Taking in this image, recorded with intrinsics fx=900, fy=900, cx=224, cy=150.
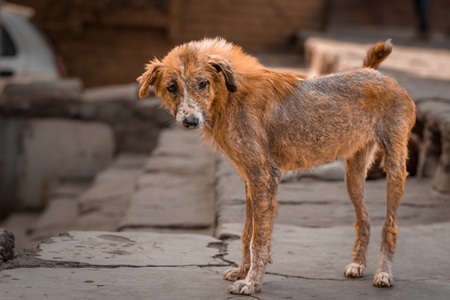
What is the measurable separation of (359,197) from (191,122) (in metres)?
1.29

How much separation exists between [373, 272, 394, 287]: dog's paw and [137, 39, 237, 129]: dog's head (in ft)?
3.96

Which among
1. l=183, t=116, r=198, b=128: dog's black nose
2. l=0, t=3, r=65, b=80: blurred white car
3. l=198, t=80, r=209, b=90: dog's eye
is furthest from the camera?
l=0, t=3, r=65, b=80: blurred white car

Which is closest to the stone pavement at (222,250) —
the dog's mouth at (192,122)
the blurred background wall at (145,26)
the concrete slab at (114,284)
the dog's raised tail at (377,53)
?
the concrete slab at (114,284)

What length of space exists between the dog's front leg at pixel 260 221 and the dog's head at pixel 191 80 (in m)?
0.41

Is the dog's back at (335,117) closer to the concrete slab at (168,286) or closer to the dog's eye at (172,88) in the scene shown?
the dog's eye at (172,88)

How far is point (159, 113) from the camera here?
1148 cm

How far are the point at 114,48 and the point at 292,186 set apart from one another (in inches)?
445

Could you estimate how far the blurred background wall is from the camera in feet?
57.7

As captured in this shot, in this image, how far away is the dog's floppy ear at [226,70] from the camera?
164 inches

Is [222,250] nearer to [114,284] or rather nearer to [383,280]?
[114,284]

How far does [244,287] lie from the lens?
427 centimetres

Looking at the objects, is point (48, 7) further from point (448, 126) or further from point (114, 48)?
point (448, 126)

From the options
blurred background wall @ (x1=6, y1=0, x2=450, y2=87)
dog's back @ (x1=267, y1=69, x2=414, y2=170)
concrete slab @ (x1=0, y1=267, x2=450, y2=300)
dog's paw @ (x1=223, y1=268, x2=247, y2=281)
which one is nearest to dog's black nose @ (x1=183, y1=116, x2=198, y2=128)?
dog's back @ (x1=267, y1=69, x2=414, y2=170)

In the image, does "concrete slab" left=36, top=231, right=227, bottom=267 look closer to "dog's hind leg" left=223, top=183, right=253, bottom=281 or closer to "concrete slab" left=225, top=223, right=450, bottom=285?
"concrete slab" left=225, top=223, right=450, bottom=285
